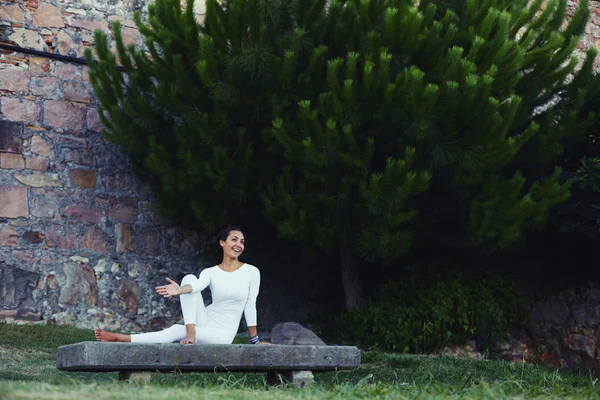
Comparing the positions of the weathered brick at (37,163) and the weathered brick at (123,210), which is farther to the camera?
the weathered brick at (123,210)

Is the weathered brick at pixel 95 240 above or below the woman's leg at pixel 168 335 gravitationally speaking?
above

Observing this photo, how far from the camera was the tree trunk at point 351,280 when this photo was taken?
25.9 feet

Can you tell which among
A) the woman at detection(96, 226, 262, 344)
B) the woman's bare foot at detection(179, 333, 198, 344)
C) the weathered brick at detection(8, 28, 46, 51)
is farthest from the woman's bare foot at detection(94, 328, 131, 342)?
the weathered brick at detection(8, 28, 46, 51)

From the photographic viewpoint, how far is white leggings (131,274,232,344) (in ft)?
14.8

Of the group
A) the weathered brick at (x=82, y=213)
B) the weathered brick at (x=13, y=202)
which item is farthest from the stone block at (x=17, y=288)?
the weathered brick at (x=82, y=213)

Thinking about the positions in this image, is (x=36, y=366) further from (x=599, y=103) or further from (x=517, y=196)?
(x=599, y=103)

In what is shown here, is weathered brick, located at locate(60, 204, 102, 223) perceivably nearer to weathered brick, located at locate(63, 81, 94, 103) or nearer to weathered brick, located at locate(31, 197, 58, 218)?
weathered brick, located at locate(31, 197, 58, 218)

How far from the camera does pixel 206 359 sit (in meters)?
4.26

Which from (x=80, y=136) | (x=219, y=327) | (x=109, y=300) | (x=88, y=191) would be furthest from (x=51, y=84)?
(x=219, y=327)

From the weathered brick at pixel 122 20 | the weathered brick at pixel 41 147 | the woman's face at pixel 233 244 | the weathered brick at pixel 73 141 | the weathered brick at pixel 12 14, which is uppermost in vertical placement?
the weathered brick at pixel 122 20

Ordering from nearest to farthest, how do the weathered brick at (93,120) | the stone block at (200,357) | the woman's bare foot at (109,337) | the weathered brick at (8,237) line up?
the stone block at (200,357) → the woman's bare foot at (109,337) → the weathered brick at (8,237) → the weathered brick at (93,120)

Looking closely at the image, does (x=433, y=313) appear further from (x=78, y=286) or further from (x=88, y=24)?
(x=88, y=24)

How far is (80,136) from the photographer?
25.9ft

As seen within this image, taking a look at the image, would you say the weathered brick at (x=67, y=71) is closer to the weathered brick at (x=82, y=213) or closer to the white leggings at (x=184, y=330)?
the weathered brick at (x=82, y=213)
